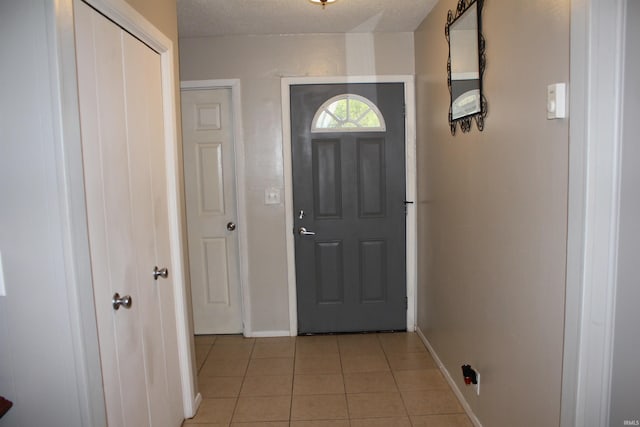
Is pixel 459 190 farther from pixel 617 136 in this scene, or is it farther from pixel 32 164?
pixel 32 164

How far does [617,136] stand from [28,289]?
Answer: 67.2 inches

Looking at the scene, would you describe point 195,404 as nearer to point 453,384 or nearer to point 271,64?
point 453,384

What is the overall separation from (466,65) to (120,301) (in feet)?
6.31

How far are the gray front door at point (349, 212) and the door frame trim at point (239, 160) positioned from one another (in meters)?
0.40

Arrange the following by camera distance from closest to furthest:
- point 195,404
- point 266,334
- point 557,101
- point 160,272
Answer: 1. point 557,101
2. point 160,272
3. point 195,404
4. point 266,334

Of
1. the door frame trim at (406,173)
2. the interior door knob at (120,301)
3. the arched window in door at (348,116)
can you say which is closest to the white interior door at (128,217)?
the interior door knob at (120,301)

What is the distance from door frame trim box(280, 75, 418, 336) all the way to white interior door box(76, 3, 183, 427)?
52.0 inches

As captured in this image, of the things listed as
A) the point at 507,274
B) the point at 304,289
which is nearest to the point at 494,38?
the point at 507,274

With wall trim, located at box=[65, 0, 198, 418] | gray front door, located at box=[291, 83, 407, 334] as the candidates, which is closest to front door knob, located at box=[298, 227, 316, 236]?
gray front door, located at box=[291, 83, 407, 334]

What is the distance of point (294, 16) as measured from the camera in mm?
2936

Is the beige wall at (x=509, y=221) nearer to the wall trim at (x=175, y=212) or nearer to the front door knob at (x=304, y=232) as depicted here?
the front door knob at (x=304, y=232)

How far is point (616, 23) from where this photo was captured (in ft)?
3.95

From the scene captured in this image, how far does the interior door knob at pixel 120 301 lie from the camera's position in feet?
5.30

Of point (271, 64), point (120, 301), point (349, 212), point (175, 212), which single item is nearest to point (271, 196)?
point (349, 212)
